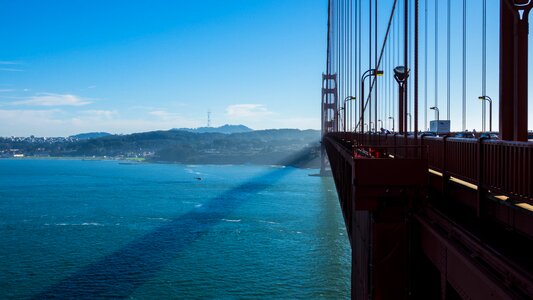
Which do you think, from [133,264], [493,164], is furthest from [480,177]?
[133,264]

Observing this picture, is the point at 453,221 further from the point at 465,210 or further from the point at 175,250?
the point at 175,250

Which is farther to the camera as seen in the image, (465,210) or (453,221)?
(465,210)

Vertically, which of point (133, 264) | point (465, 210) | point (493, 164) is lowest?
point (133, 264)

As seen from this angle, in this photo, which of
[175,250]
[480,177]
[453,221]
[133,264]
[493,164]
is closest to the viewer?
[453,221]

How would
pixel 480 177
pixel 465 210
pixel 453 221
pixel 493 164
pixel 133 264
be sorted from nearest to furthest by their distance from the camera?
1. pixel 453 221
2. pixel 493 164
3. pixel 480 177
4. pixel 465 210
5. pixel 133 264

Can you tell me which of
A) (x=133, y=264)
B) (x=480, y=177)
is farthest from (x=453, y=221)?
A: (x=133, y=264)

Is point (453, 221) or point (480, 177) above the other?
point (480, 177)
